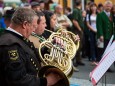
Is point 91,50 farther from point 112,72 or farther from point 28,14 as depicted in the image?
point 28,14

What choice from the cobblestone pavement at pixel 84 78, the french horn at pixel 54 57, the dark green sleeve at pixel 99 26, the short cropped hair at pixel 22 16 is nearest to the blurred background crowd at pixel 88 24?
the dark green sleeve at pixel 99 26

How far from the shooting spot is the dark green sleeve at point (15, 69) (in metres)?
2.81

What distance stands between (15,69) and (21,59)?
0.15 m

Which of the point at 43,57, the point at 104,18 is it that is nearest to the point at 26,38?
the point at 43,57

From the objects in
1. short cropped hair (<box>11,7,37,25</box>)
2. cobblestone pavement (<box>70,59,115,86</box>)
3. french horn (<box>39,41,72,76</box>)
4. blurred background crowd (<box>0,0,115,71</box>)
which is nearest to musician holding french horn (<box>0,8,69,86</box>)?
short cropped hair (<box>11,7,37,25</box>)

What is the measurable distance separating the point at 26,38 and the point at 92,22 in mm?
7348

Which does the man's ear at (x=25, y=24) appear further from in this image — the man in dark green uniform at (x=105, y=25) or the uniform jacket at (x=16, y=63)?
the man in dark green uniform at (x=105, y=25)

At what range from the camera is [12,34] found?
10.1 feet

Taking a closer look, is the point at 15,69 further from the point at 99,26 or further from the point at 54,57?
the point at 99,26

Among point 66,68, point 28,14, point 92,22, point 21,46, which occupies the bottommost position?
point 92,22

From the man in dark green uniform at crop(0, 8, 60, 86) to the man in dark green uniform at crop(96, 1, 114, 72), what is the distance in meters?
5.76

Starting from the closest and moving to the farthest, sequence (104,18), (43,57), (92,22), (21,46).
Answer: (21,46) < (43,57) < (104,18) < (92,22)

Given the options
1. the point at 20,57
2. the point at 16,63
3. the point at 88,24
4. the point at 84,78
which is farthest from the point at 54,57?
the point at 88,24

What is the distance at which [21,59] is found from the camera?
293 centimetres
